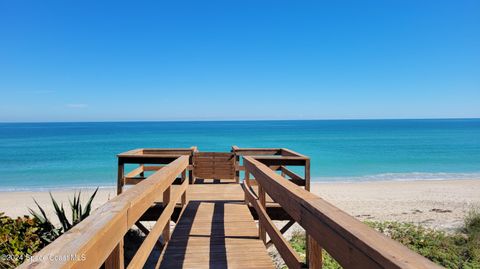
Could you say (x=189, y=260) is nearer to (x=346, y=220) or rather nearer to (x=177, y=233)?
(x=177, y=233)

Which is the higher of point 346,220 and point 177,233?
point 346,220

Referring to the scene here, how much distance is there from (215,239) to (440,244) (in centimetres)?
624

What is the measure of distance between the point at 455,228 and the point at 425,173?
59.8 ft

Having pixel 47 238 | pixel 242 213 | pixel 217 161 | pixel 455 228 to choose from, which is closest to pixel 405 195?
pixel 455 228

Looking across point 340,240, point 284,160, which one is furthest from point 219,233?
point 340,240

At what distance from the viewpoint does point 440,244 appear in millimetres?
7191

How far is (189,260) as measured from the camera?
129 inches

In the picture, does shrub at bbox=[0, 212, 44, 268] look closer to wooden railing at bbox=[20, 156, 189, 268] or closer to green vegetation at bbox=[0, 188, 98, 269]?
green vegetation at bbox=[0, 188, 98, 269]

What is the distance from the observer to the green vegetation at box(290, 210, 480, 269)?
20.8 ft

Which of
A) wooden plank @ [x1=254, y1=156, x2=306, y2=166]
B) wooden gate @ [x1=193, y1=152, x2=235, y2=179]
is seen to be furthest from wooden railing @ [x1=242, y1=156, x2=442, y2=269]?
wooden gate @ [x1=193, y1=152, x2=235, y2=179]

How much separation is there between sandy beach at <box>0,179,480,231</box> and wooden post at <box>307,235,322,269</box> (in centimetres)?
1024

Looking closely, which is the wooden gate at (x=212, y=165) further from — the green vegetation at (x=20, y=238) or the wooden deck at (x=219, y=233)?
the green vegetation at (x=20, y=238)

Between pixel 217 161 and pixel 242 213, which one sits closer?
pixel 242 213

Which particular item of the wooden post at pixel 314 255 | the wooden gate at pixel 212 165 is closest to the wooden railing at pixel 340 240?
the wooden post at pixel 314 255
